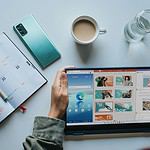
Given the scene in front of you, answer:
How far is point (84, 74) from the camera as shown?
984 millimetres

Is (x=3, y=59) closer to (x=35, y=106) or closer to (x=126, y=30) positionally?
(x=35, y=106)

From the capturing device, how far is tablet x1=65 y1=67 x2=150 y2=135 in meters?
0.98

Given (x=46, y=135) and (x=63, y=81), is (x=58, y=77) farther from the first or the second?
(x=46, y=135)

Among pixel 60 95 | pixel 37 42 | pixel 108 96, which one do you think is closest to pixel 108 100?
pixel 108 96

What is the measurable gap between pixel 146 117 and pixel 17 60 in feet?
1.21

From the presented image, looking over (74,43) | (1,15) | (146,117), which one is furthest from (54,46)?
(146,117)

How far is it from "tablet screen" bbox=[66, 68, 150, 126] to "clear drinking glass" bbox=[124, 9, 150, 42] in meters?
0.09

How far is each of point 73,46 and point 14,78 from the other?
0.17 metres

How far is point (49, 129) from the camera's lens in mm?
923

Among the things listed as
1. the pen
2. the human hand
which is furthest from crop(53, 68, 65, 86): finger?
the pen

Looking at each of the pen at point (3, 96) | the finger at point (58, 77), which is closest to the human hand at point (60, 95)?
the finger at point (58, 77)

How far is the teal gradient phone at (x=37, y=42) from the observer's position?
0.98 m

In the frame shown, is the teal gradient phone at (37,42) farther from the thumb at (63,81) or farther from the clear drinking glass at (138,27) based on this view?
the clear drinking glass at (138,27)

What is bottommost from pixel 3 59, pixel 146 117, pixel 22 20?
pixel 146 117
